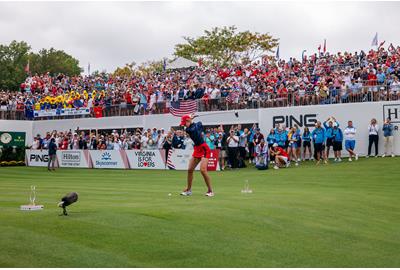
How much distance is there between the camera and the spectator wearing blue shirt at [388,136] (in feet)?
101

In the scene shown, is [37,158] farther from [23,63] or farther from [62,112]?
[23,63]

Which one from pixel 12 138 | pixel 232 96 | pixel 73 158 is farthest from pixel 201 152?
pixel 12 138

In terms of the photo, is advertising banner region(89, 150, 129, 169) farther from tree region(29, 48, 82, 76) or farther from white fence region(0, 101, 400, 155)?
tree region(29, 48, 82, 76)

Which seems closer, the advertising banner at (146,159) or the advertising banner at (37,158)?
the advertising banner at (146,159)

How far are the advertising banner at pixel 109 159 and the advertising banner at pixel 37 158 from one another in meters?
4.66

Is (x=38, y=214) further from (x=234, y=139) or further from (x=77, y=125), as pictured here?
(x=77, y=125)

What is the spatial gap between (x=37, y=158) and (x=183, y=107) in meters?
12.1

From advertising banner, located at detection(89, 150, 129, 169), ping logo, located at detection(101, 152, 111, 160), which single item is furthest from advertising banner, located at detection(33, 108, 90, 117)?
ping logo, located at detection(101, 152, 111, 160)

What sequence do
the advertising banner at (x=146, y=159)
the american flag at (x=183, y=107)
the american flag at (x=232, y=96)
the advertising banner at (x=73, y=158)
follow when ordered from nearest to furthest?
the advertising banner at (x=146, y=159), the american flag at (x=232, y=96), the american flag at (x=183, y=107), the advertising banner at (x=73, y=158)

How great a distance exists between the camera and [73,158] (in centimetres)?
4116

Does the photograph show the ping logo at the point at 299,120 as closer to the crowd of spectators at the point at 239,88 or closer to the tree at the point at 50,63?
the crowd of spectators at the point at 239,88

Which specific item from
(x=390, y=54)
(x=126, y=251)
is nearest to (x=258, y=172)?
(x=390, y=54)

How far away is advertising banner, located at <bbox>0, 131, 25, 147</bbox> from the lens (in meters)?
47.6

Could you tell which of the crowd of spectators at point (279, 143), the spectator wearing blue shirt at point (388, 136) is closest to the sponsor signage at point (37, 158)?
the crowd of spectators at point (279, 143)
